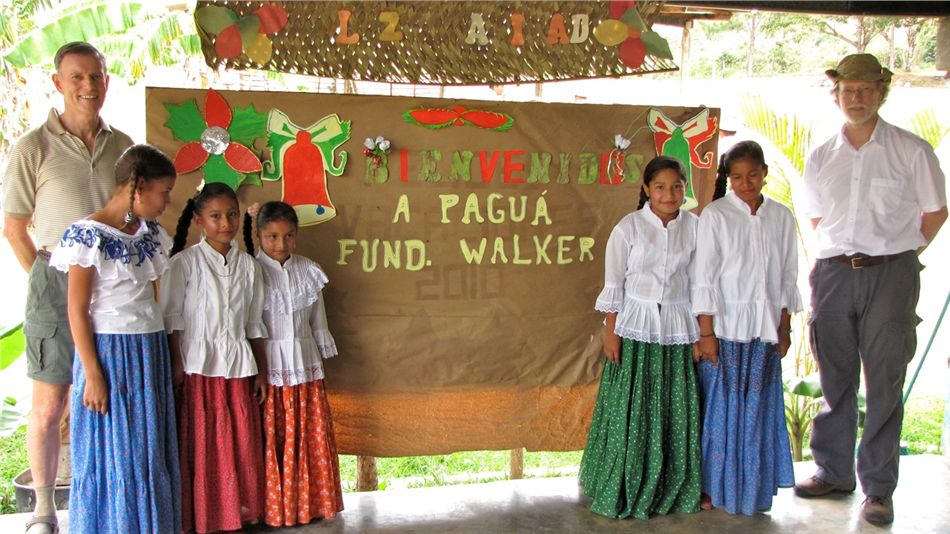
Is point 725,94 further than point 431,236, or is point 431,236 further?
point 725,94

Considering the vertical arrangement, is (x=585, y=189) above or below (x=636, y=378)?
above

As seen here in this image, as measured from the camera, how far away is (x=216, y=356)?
3.15 metres

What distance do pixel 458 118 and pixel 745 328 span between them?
1.63 metres

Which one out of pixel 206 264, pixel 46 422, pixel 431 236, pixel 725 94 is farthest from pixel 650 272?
pixel 725 94

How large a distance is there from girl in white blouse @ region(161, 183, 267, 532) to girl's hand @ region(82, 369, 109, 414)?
0.33 m

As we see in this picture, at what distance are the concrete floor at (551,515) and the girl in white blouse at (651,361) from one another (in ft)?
0.42

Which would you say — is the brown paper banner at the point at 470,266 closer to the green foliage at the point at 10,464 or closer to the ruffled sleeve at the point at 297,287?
the ruffled sleeve at the point at 297,287

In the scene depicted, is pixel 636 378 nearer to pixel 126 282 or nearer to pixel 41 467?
pixel 126 282

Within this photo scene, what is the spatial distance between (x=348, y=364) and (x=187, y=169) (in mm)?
1160

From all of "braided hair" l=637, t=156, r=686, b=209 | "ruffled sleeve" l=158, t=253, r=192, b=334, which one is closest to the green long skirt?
"braided hair" l=637, t=156, r=686, b=209

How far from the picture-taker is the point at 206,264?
3164mm

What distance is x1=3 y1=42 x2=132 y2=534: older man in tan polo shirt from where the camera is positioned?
3121 mm

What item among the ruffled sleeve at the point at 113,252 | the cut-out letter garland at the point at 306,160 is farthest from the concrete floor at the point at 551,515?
the cut-out letter garland at the point at 306,160

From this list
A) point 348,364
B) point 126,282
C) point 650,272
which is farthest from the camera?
point 348,364
